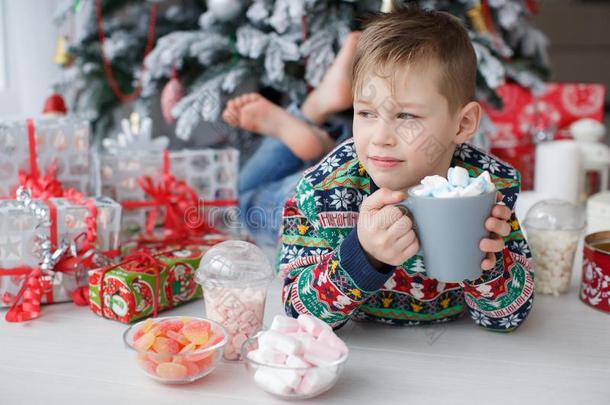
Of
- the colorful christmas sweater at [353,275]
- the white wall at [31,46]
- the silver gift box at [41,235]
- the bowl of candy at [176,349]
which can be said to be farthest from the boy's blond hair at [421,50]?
the white wall at [31,46]

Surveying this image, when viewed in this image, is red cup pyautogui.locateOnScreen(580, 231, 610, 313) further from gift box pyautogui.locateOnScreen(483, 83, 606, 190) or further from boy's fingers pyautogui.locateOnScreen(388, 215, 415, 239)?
gift box pyautogui.locateOnScreen(483, 83, 606, 190)

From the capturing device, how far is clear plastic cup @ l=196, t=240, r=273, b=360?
36.1 inches

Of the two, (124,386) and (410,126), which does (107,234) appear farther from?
A: (410,126)

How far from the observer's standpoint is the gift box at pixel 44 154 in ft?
4.14

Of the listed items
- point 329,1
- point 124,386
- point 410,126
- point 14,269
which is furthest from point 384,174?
point 329,1

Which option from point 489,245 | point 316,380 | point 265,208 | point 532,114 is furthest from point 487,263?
point 532,114

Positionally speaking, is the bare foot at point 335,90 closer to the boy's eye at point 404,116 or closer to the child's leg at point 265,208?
the child's leg at point 265,208

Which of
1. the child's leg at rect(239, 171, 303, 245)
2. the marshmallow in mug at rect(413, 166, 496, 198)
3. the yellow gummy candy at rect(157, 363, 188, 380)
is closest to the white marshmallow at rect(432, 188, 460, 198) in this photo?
the marshmallow in mug at rect(413, 166, 496, 198)

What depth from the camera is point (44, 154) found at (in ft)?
4.25

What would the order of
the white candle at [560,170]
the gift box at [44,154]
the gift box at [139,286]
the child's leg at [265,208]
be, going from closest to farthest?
the gift box at [139,286] → the gift box at [44,154] → the child's leg at [265,208] → the white candle at [560,170]

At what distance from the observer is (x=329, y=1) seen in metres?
1.62

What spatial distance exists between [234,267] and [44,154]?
558mm

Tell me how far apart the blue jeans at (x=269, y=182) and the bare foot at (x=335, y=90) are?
0.04 metres

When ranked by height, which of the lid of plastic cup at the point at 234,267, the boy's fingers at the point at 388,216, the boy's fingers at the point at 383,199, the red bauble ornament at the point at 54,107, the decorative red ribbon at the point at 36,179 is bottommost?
the lid of plastic cup at the point at 234,267
